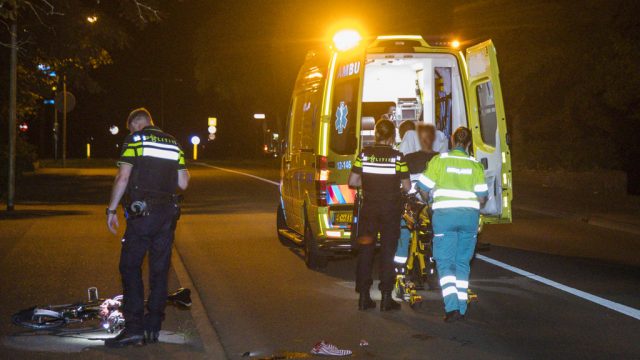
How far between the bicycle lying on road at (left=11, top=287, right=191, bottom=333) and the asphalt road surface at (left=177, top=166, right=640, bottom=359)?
3.00 feet

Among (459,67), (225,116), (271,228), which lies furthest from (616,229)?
(225,116)

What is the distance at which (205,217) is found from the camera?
19.7 m

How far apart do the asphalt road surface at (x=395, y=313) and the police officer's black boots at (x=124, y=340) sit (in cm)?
14

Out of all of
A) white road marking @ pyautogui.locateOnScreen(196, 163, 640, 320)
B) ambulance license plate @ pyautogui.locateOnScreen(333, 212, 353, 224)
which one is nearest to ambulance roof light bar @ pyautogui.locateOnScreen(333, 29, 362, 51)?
ambulance license plate @ pyautogui.locateOnScreen(333, 212, 353, 224)

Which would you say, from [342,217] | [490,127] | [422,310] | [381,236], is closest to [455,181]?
[381,236]

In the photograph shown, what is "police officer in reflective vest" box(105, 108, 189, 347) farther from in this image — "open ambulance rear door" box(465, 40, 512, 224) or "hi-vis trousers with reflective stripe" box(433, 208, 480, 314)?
"open ambulance rear door" box(465, 40, 512, 224)

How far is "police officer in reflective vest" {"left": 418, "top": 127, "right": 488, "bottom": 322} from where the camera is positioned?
8805 millimetres

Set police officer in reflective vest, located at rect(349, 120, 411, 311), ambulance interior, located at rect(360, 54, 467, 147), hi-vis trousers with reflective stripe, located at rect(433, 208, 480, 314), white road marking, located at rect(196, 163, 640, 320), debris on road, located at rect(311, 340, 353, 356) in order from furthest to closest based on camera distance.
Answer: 1. ambulance interior, located at rect(360, 54, 467, 147)
2. white road marking, located at rect(196, 163, 640, 320)
3. police officer in reflective vest, located at rect(349, 120, 411, 311)
4. hi-vis trousers with reflective stripe, located at rect(433, 208, 480, 314)
5. debris on road, located at rect(311, 340, 353, 356)

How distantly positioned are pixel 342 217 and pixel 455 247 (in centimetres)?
257

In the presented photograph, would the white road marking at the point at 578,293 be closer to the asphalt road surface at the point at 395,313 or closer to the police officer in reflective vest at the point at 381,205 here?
the asphalt road surface at the point at 395,313

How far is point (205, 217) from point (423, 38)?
935cm

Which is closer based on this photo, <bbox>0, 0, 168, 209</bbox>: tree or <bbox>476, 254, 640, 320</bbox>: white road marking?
<bbox>476, 254, 640, 320</bbox>: white road marking

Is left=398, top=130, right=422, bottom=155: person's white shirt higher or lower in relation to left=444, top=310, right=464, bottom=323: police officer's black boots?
higher

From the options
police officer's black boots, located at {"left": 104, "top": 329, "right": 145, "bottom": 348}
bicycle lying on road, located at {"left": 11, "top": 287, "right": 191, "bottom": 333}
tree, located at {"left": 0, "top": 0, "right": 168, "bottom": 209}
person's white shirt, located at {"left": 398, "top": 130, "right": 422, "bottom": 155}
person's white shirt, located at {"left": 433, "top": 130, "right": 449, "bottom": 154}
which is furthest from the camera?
tree, located at {"left": 0, "top": 0, "right": 168, "bottom": 209}
